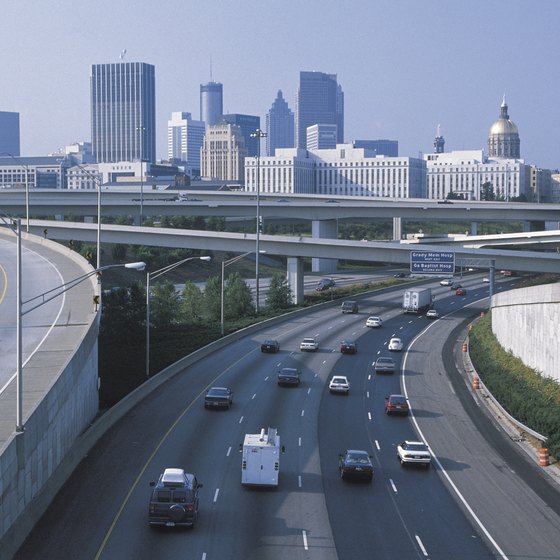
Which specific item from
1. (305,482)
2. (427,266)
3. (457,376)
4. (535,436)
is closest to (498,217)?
(427,266)

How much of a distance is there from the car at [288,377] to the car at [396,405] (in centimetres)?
734

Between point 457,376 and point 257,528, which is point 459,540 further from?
point 457,376

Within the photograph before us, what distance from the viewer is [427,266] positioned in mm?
91062

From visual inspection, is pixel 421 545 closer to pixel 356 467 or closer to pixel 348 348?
pixel 356 467

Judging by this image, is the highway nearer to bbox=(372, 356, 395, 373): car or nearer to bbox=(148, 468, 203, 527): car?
bbox=(148, 468, 203, 527): car

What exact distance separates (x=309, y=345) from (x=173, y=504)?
3882 centimetres

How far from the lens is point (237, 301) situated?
282 feet

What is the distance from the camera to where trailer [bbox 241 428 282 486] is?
34156mm

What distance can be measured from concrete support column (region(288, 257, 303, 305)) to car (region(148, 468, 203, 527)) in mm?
64607

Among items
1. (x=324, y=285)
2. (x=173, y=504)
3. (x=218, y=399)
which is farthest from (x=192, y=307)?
(x=173, y=504)

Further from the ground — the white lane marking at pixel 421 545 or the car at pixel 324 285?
the car at pixel 324 285

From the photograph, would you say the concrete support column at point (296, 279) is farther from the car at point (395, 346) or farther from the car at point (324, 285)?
the car at point (395, 346)

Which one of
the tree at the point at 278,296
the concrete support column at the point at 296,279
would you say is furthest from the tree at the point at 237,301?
the concrete support column at the point at 296,279

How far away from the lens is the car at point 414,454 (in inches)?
1502
